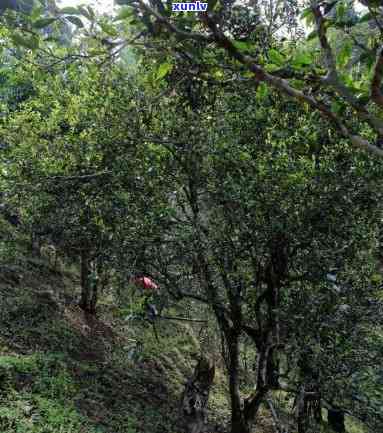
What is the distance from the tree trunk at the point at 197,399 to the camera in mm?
10172

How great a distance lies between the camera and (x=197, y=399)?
1047 centimetres

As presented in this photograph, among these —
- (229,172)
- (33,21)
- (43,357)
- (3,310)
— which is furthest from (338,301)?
(3,310)

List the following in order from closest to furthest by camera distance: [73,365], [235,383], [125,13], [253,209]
Answer: [125,13] → [253,209] → [235,383] → [73,365]

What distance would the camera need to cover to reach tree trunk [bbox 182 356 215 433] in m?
10.2

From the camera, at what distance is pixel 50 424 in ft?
25.9

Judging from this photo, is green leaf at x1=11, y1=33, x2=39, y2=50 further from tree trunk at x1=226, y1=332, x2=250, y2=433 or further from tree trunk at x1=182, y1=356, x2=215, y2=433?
tree trunk at x1=182, y1=356, x2=215, y2=433

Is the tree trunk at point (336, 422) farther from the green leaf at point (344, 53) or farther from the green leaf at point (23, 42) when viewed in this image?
the green leaf at point (23, 42)

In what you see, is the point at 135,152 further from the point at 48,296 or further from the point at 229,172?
the point at 48,296

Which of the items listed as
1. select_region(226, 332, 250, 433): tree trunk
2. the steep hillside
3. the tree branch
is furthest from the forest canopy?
the tree branch

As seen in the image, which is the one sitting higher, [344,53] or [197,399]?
[344,53]

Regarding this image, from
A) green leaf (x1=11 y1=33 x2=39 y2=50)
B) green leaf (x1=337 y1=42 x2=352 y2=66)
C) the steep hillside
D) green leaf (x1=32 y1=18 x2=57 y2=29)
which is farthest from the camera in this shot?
the steep hillside

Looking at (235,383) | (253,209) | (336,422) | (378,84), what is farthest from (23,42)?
(336,422)

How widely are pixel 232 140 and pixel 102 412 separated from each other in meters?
6.41

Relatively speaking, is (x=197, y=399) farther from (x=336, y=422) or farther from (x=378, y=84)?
(x=378, y=84)
